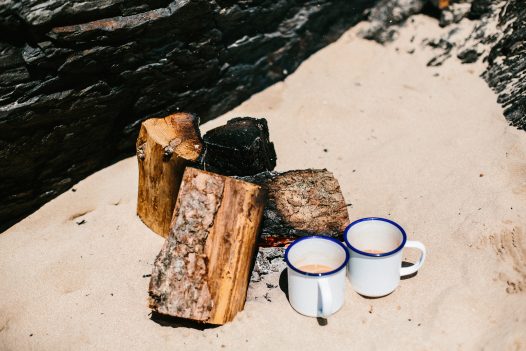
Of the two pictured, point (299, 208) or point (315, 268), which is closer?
Result: point (315, 268)

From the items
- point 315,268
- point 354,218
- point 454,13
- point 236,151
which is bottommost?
point 354,218

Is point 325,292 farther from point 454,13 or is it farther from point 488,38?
point 454,13

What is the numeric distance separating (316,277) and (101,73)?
2.38 meters

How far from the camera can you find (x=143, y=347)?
272 centimetres

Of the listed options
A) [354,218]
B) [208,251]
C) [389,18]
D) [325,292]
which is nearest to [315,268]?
[325,292]

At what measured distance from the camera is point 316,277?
2512 mm

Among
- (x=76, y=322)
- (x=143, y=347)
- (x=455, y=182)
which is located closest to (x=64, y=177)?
(x=76, y=322)

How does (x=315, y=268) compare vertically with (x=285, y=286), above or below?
above

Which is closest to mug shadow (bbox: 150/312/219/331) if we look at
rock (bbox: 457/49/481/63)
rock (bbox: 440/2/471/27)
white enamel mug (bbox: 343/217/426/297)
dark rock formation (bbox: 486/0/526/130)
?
white enamel mug (bbox: 343/217/426/297)

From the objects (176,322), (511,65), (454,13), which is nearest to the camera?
(176,322)

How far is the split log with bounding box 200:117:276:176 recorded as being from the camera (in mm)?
3127

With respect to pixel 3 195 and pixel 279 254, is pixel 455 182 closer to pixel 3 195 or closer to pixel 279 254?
pixel 279 254

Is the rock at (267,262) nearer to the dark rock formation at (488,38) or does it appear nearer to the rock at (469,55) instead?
the dark rock formation at (488,38)

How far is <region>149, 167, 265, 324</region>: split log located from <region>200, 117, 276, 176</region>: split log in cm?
36
